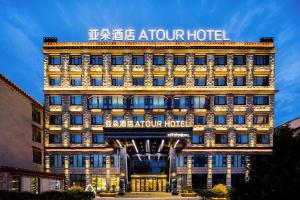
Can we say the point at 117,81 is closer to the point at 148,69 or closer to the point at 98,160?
the point at 148,69

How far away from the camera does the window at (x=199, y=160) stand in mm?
72812

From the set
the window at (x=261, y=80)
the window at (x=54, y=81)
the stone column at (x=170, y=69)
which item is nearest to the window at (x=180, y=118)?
the stone column at (x=170, y=69)

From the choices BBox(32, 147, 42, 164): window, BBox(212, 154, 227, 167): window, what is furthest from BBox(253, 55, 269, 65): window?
BBox(32, 147, 42, 164): window

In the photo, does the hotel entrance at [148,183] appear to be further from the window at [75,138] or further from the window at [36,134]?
the window at [36,134]

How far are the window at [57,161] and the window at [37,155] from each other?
11.3ft

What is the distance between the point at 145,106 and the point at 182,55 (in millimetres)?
11773

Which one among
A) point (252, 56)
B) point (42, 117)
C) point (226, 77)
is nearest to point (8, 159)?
point (42, 117)

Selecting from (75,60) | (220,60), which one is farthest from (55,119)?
(220,60)

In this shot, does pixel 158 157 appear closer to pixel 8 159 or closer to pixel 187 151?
pixel 187 151

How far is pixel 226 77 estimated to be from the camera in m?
74.6

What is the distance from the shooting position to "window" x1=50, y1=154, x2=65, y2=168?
7256 cm

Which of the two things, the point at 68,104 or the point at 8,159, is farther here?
the point at 68,104

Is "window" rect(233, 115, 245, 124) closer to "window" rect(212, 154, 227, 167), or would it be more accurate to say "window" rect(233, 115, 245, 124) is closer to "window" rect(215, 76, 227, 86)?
"window" rect(215, 76, 227, 86)

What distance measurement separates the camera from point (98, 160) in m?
73.0
